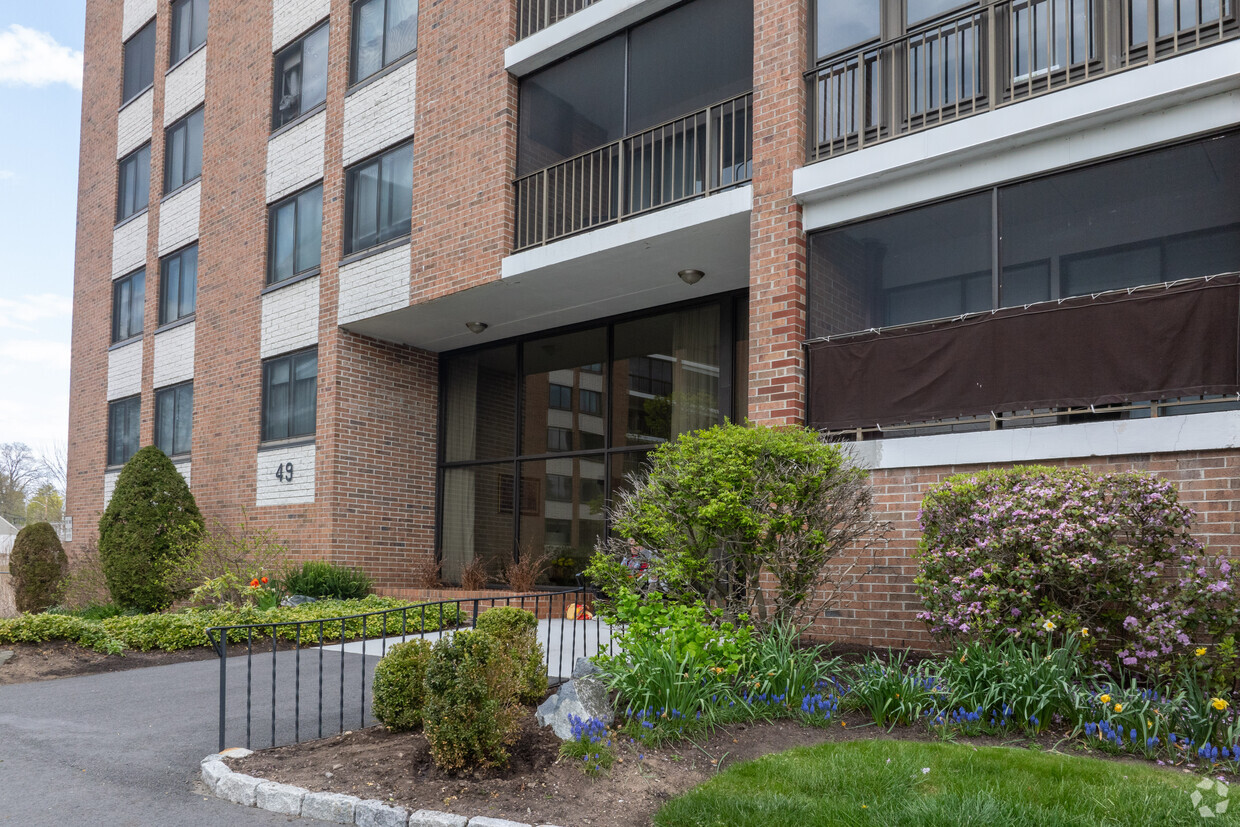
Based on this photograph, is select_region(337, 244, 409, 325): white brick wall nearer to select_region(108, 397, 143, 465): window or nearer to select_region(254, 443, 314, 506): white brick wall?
select_region(254, 443, 314, 506): white brick wall

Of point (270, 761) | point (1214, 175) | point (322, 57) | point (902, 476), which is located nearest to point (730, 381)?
point (902, 476)

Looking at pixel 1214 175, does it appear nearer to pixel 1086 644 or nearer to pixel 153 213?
pixel 1086 644

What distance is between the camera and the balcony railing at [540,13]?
13273mm

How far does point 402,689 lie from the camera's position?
259 inches

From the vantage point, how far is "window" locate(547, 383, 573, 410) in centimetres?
1476

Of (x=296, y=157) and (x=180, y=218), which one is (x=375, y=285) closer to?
(x=296, y=157)

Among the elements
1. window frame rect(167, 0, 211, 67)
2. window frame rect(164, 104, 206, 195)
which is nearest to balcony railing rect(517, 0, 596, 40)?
window frame rect(164, 104, 206, 195)

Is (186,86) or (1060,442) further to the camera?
(186,86)

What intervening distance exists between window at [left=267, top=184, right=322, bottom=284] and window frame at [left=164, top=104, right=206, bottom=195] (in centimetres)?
343

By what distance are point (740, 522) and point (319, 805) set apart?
3554 millimetres

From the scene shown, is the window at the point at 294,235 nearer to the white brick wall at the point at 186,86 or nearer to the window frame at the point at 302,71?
the window frame at the point at 302,71

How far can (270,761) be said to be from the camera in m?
6.11

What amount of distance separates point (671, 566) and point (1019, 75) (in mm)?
5498

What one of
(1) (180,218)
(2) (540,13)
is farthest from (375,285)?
(1) (180,218)
